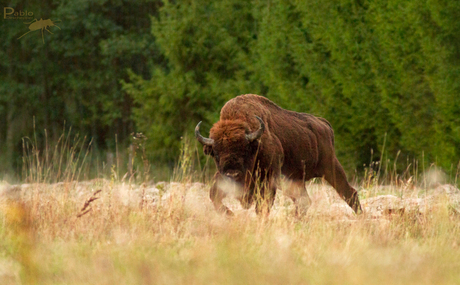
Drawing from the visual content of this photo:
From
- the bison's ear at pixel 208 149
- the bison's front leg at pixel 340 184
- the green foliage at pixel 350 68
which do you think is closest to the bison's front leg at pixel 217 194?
the bison's ear at pixel 208 149

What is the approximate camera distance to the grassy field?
15.8ft

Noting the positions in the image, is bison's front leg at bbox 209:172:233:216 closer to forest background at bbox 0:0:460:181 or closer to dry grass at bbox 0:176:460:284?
dry grass at bbox 0:176:460:284

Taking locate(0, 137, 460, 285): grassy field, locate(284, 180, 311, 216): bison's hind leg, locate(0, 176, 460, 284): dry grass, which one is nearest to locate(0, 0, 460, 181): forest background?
locate(284, 180, 311, 216): bison's hind leg

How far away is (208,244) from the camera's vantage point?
5.82m

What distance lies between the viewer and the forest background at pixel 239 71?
13758mm

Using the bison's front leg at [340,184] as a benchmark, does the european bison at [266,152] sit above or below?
above

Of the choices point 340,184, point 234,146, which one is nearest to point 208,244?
point 234,146

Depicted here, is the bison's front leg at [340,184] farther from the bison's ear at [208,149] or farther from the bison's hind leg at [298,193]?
the bison's ear at [208,149]

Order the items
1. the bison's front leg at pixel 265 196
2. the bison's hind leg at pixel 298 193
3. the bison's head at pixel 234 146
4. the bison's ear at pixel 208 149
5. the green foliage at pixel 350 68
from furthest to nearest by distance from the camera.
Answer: the green foliage at pixel 350 68 < the bison's hind leg at pixel 298 193 < the bison's ear at pixel 208 149 < the bison's head at pixel 234 146 < the bison's front leg at pixel 265 196

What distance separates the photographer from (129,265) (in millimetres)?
5004

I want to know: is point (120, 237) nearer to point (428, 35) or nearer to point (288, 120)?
point (288, 120)

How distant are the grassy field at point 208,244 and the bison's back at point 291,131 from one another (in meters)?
1.06

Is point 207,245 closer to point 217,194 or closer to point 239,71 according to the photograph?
point 217,194

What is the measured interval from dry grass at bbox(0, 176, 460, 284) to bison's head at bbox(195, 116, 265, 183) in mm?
538
